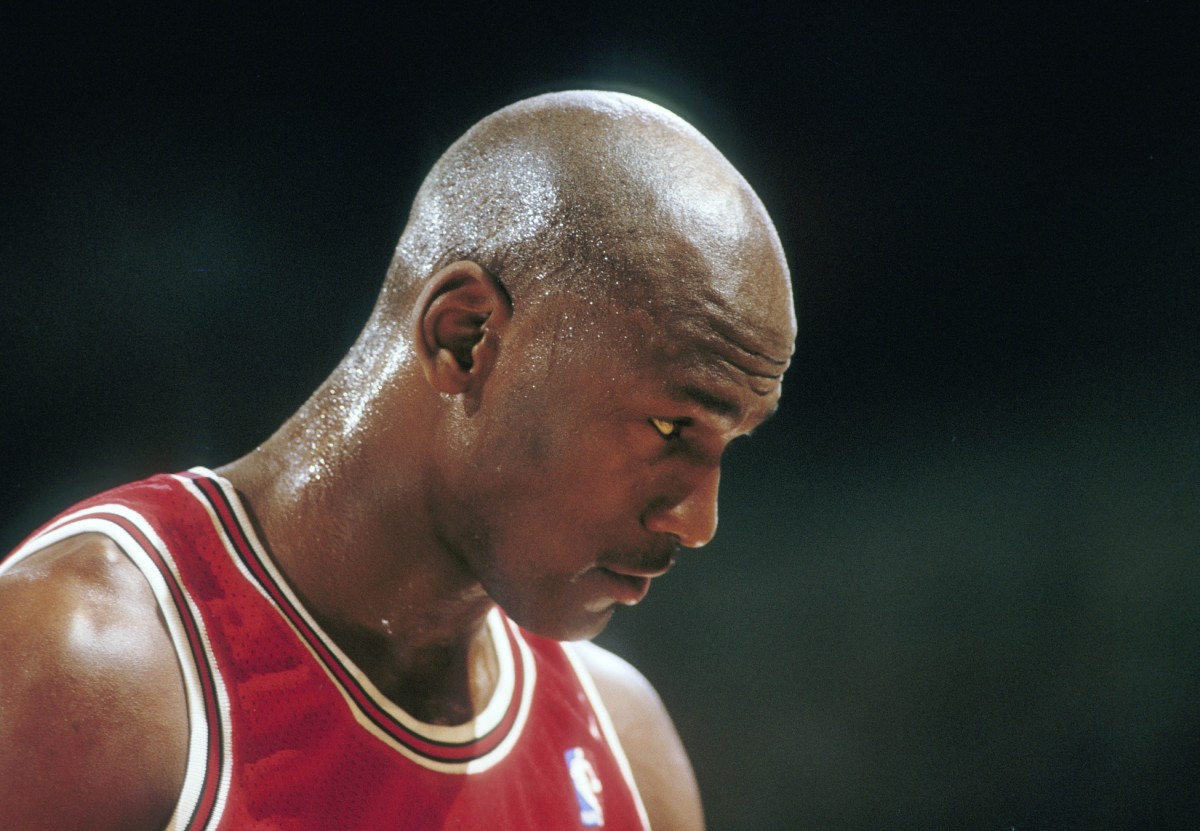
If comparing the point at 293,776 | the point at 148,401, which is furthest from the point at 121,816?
the point at 148,401

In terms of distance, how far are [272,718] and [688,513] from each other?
38 cm

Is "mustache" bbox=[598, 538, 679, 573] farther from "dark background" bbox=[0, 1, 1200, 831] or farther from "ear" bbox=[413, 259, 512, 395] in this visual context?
"dark background" bbox=[0, 1, 1200, 831]

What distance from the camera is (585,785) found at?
1174mm

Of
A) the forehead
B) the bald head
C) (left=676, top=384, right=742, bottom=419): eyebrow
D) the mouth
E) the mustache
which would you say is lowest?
the mouth

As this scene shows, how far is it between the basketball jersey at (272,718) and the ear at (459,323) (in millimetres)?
221

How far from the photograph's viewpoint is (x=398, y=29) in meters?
1.43

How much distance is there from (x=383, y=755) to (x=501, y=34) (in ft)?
3.10

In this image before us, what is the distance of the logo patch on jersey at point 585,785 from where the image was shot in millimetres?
1148

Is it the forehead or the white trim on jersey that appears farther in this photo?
the forehead

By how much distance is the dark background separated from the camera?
1521mm

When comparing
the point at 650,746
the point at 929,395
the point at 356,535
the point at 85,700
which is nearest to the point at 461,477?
the point at 356,535

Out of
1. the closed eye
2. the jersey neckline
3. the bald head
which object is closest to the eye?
the closed eye

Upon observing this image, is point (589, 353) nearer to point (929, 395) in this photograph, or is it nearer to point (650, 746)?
point (650, 746)

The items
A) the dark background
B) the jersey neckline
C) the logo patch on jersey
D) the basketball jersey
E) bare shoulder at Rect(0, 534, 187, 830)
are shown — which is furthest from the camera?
the dark background
